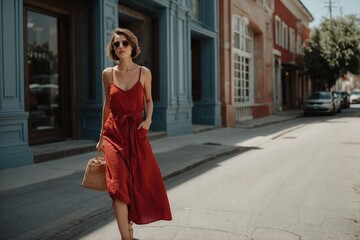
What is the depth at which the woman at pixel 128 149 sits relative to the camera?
3539 mm

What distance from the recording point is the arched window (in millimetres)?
21047

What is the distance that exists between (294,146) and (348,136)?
3.37 metres

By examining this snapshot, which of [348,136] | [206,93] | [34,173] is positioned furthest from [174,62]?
[34,173]

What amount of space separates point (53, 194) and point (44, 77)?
499 cm

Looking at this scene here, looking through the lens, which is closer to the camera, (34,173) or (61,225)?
(61,225)

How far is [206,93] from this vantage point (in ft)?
57.1

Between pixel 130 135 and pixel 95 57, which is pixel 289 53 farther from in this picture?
pixel 130 135

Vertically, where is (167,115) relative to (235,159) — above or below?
above

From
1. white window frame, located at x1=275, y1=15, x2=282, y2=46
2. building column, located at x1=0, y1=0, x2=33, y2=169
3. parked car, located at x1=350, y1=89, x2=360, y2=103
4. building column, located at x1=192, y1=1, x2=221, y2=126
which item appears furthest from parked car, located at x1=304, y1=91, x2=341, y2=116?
parked car, located at x1=350, y1=89, x2=360, y2=103

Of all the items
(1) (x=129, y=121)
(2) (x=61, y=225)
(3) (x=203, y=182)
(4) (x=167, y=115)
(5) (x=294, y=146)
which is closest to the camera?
(1) (x=129, y=121)

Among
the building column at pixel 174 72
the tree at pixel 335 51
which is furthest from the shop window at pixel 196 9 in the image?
the tree at pixel 335 51

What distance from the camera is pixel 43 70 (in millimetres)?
10102

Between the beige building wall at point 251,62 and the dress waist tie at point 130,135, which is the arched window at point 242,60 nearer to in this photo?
the beige building wall at point 251,62

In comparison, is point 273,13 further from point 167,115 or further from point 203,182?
point 203,182
